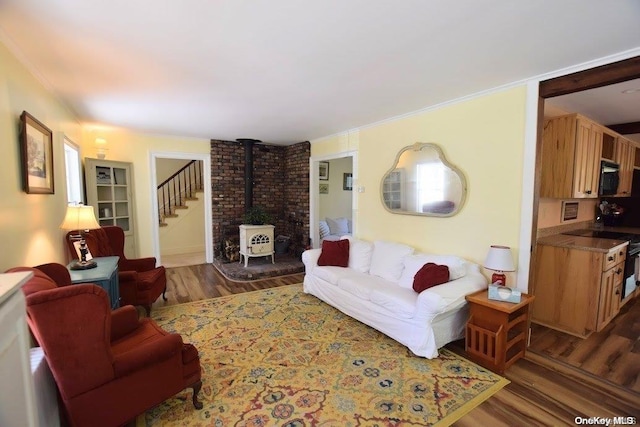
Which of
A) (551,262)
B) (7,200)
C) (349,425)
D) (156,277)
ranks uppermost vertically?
(7,200)

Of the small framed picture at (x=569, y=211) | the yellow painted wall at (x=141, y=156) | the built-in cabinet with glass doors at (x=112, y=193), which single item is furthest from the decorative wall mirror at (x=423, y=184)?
the built-in cabinet with glass doors at (x=112, y=193)

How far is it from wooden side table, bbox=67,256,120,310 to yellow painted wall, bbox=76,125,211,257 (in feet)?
7.45

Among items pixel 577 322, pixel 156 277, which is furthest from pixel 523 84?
pixel 156 277

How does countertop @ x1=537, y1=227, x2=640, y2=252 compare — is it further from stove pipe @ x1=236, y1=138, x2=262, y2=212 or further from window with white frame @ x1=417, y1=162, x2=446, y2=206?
stove pipe @ x1=236, y1=138, x2=262, y2=212

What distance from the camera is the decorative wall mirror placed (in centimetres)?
317

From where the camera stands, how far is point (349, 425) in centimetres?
183

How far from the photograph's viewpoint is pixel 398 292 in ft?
9.52

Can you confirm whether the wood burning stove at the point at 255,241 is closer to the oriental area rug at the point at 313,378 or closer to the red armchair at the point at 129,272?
the red armchair at the point at 129,272

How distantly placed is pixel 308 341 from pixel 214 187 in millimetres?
3800

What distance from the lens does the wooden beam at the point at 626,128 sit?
154 inches

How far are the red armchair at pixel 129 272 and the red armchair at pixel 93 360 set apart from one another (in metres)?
1.56

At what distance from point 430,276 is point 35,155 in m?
3.43

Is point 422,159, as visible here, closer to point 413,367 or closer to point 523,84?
point 523,84

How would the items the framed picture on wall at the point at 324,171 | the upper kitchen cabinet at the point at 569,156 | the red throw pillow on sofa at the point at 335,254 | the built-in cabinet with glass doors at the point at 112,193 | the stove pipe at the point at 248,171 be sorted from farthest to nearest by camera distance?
the framed picture on wall at the point at 324,171 → the stove pipe at the point at 248,171 → the built-in cabinet with glass doors at the point at 112,193 → the red throw pillow on sofa at the point at 335,254 → the upper kitchen cabinet at the point at 569,156
